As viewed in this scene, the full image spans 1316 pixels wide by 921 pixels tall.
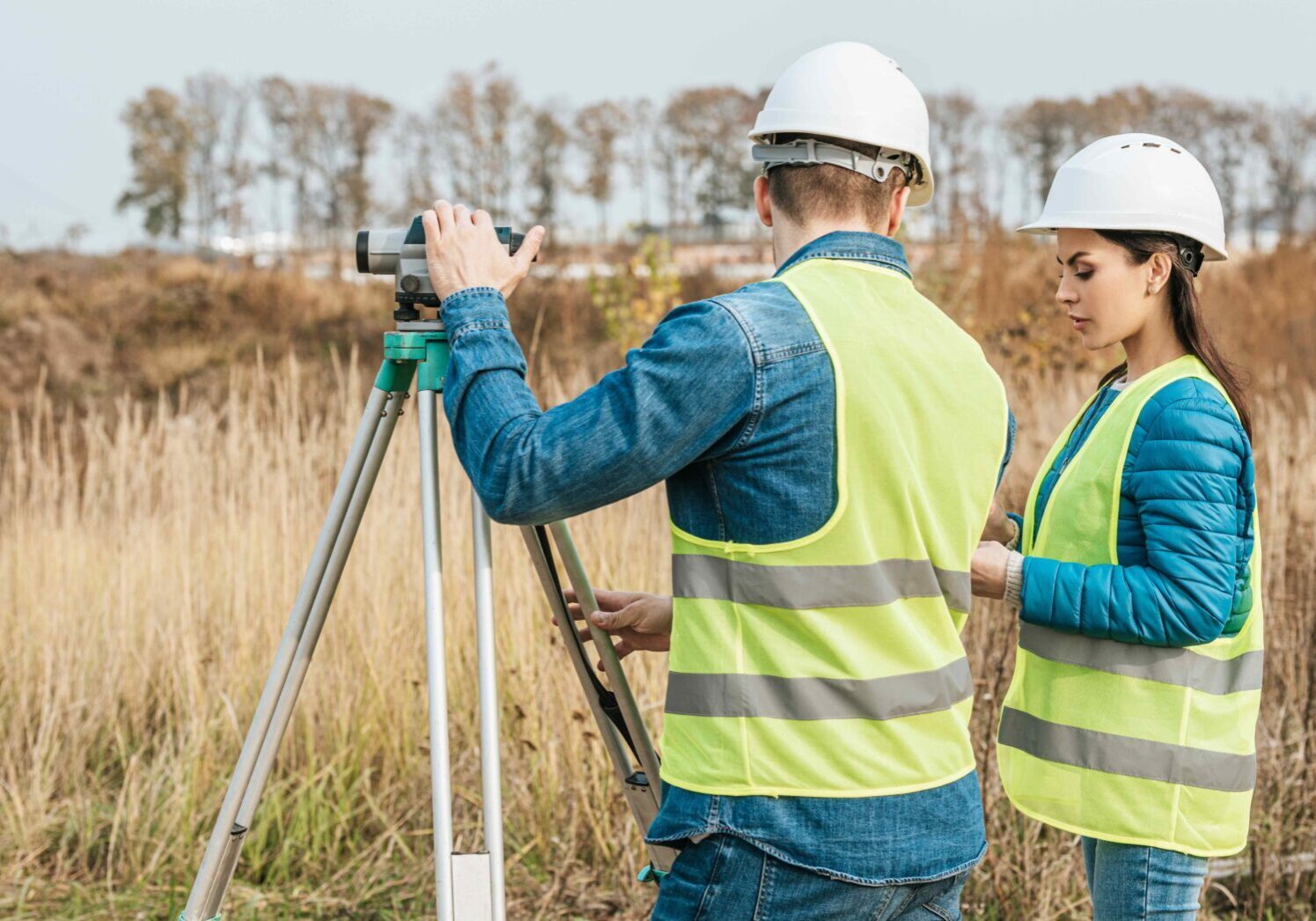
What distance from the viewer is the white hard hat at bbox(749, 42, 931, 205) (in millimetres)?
1312

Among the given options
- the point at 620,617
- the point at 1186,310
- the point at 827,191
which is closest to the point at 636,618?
the point at 620,617

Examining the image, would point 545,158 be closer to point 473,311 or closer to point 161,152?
point 161,152

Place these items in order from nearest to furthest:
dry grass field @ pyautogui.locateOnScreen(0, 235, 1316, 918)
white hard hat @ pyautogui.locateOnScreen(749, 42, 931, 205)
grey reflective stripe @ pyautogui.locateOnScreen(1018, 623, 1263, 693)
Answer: white hard hat @ pyautogui.locateOnScreen(749, 42, 931, 205), grey reflective stripe @ pyautogui.locateOnScreen(1018, 623, 1263, 693), dry grass field @ pyautogui.locateOnScreen(0, 235, 1316, 918)

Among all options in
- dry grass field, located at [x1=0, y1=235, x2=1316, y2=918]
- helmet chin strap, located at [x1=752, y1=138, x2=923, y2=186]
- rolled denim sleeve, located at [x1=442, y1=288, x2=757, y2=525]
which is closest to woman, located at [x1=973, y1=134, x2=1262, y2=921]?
helmet chin strap, located at [x1=752, y1=138, x2=923, y2=186]

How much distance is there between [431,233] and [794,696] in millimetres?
679

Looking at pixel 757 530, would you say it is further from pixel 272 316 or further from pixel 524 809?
pixel 272 316

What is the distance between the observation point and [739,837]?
1236 millimetres

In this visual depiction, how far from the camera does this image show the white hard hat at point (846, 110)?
131cm

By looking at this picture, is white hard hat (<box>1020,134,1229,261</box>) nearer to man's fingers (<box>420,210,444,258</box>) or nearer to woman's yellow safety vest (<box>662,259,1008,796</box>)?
woman's yellow safety vest (<box>662,259,1008,796</box>)

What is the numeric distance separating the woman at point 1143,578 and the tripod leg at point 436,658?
0.72 m

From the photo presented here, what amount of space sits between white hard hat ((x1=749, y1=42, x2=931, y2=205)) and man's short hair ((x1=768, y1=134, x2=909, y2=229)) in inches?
0.4

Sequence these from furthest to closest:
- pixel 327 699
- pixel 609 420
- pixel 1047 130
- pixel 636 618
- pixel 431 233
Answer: pixel 1047 130 < pixel 327 699 < pixel 636 618 < pixel 431 233 < pixel 609 420

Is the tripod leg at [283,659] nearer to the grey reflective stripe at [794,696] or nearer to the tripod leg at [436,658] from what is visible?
the tripod leg at [436,658]

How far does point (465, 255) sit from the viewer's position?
55.1 inches
